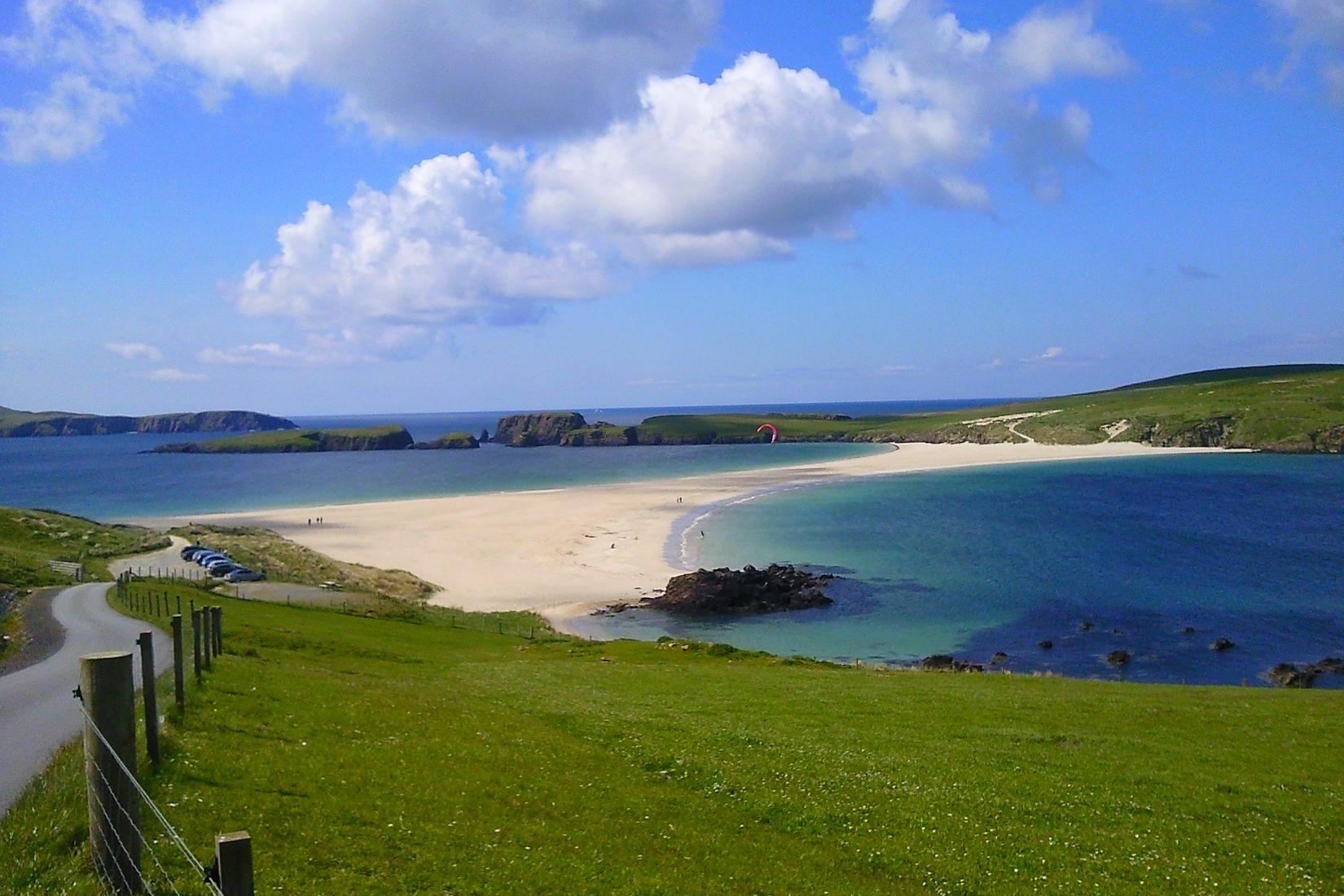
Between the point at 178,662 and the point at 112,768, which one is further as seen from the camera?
the point at 178,662

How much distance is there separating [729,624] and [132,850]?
59956mm

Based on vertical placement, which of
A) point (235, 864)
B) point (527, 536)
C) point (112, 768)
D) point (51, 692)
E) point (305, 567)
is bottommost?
point (527, 536)

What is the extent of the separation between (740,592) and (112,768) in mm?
67519

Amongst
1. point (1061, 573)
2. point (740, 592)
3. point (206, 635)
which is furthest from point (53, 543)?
point (1061, 573)

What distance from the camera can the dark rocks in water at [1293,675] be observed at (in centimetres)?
4588

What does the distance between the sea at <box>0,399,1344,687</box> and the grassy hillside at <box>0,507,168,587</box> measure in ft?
123

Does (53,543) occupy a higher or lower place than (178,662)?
lower

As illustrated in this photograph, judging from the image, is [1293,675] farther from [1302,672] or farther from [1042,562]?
[1042,562]

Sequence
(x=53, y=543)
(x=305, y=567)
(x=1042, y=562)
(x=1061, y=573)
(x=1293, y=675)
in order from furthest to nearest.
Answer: (x=1042, y=562), (x=305, y=567), (x=1061, y=573), (x=53, y=543), (x=1293, y=675)

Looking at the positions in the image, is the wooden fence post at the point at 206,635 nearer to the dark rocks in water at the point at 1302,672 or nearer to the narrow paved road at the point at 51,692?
the narrow paved road at the point at 51,692

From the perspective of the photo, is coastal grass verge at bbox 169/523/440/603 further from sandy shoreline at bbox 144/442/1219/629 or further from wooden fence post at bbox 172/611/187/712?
wooden fence post at bbox 172/611/187/712

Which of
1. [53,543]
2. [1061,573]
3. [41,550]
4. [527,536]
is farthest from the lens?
[527,536]

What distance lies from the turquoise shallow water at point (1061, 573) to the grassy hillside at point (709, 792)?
2694 cm

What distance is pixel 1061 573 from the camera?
259 feet
